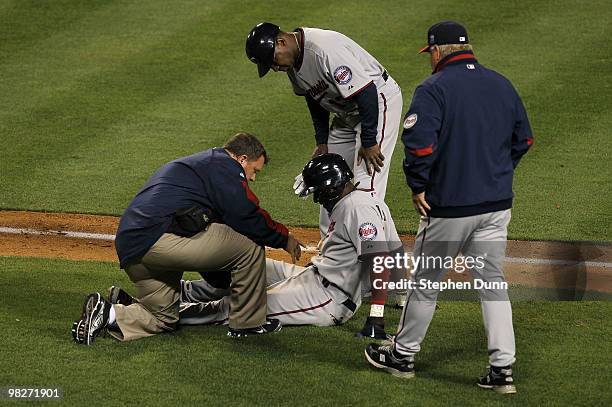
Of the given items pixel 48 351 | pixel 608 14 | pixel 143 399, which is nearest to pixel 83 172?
pixel 48 351

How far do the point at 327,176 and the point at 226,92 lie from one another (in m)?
5.25

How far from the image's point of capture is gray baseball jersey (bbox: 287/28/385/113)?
712 centimetres

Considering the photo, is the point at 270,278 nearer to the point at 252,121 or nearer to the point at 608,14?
the point at 252,121

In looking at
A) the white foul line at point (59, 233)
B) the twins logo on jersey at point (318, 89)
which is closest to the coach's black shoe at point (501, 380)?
the twins logo on jersey at point (318, 89)

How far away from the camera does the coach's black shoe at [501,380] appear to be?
19.0ft

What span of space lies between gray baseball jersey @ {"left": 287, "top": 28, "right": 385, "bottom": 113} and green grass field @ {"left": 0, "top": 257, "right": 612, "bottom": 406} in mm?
1440

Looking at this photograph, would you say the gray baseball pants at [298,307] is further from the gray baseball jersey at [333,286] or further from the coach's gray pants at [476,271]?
the coach's gray pants at [476,271]

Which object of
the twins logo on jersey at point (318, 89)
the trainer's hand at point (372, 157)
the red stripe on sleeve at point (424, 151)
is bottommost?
the trainer's hand at point (372, 157)

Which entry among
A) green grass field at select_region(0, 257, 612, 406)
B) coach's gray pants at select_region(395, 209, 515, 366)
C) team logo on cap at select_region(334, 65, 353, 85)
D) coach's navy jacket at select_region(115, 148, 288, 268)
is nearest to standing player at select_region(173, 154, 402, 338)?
green grass field at select_region(0, 257, 612, 406)

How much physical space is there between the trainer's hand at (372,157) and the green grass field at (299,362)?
0.96 m

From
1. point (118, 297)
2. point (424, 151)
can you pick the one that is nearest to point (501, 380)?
point (424, 151)

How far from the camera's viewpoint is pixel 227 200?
6656 millimetres

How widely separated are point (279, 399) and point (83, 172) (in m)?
5.13

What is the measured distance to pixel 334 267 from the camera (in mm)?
6941
